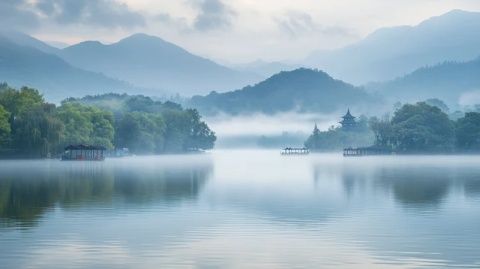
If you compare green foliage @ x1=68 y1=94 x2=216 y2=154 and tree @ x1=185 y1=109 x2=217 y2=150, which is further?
tree @ x1=185 y1=109 x2=217 y2=150

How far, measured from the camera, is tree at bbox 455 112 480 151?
441ft

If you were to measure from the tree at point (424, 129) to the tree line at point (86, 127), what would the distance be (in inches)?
1697

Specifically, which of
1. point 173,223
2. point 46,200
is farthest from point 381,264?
point 46,200

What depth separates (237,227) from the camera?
93.4 feet

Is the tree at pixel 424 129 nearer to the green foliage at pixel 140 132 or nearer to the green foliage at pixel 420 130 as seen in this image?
the green foliage at pixel 420 130

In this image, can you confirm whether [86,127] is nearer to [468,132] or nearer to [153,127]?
[153,127]

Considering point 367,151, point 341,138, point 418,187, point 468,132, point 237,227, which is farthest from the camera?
point 341,138

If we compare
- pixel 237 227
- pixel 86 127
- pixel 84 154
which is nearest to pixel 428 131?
pixel 86 127

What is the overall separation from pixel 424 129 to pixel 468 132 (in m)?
8.17

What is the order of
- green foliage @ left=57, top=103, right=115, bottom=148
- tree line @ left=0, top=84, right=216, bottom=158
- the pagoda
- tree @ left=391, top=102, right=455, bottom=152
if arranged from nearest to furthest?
tree line @ left=0, top=84, right=216, bottom=158 → green foliage @ left=57, top=103, right=115, bottom=148 → tree @ left=391, top=102, right=455, bottom=152 → the pagoda

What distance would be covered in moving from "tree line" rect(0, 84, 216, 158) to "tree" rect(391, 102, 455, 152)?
4309 cm

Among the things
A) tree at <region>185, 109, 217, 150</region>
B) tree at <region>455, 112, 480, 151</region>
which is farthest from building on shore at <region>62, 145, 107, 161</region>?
tree at <region>455, 112, 480, 151</region>

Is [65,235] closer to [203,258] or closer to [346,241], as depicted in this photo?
[203,258]

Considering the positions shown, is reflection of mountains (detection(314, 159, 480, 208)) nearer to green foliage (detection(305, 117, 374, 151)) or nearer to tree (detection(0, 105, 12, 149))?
tree (detection(0, 105, 12, 149))
